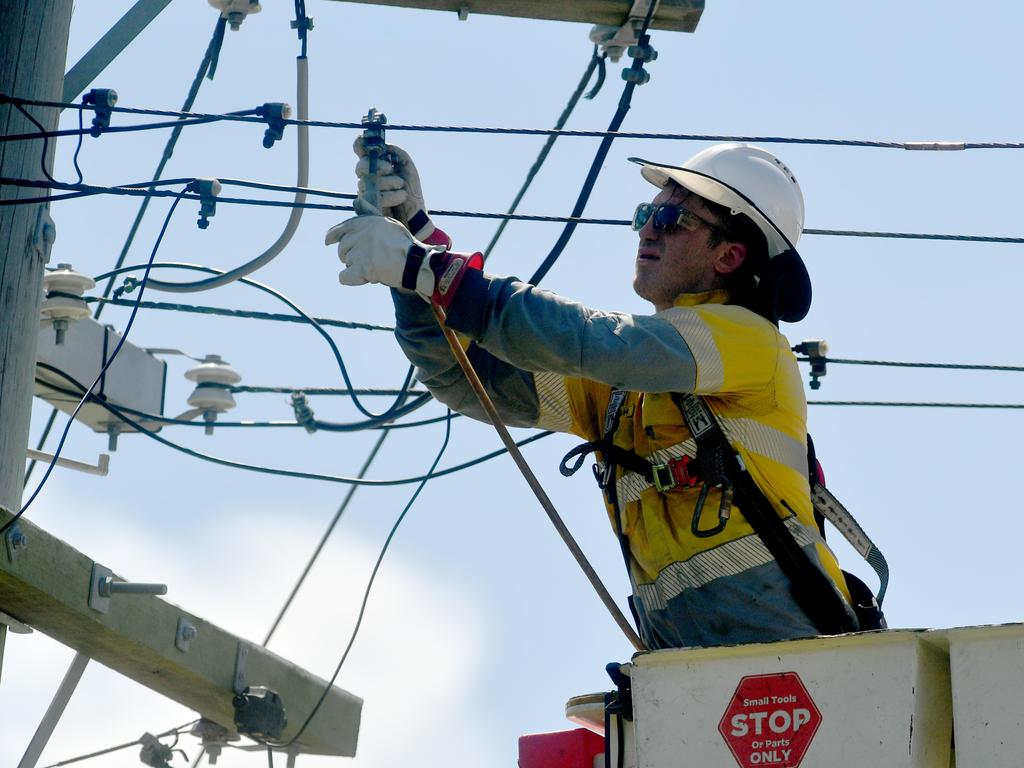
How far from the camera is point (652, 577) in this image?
190 inches

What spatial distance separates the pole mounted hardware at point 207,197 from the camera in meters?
5.69

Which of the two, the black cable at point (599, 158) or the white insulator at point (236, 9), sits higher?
the white insulator at point (236, 9)

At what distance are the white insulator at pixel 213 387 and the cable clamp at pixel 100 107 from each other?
289 centimetres

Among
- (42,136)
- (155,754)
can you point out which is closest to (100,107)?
(42,136)

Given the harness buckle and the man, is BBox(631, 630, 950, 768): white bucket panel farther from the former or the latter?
the harness buckle

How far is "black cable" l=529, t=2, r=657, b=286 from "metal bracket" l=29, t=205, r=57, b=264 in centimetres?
155

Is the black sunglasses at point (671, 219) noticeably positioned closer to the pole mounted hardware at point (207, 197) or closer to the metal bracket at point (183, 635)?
the pole mounted hardware at point (207, 197)

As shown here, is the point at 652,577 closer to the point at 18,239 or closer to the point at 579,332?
the point at 579,332

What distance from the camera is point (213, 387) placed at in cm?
864

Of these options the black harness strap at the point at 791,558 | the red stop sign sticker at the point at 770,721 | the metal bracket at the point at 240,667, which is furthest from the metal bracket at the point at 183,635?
the red stop sign sticker at the point at 770,721

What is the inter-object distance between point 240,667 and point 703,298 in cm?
270

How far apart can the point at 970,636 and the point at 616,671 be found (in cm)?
82

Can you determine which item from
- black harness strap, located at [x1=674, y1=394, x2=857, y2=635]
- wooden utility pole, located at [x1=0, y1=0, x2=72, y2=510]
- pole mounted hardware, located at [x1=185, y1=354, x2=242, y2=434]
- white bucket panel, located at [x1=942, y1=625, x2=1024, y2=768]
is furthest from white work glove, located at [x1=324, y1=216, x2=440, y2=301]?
pole mounted hardware, located at [x1=185, y1=354, x2=242, y2=434]

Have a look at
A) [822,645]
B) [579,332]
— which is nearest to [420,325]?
[579,332]
